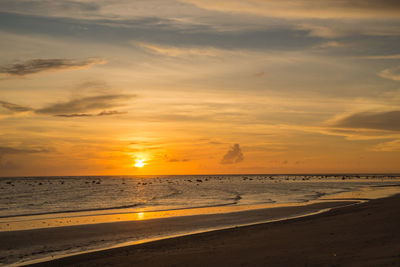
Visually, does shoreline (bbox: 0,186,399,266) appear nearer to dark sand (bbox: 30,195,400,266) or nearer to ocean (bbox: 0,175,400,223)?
dark sand (bbox: 30,195,400,266)

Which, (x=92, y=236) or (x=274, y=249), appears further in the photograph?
(x=92, y=236)

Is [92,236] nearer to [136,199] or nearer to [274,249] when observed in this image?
[274,249]

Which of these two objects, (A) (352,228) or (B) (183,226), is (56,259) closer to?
(B) (183,226)

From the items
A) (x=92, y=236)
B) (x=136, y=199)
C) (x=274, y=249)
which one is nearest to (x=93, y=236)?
(x=92, y=236)

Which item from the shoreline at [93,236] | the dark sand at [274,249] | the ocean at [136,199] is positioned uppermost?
the dark sand at [274,249]

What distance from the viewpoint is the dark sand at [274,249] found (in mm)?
12133

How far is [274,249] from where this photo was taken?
1441 cm

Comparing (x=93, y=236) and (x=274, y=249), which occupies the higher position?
(x=274, y=249)

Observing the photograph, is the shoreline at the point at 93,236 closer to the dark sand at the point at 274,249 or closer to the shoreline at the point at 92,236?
the shoreline at the point at 92,236

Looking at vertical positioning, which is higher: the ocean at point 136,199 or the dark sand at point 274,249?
the dark sand at point 274,249

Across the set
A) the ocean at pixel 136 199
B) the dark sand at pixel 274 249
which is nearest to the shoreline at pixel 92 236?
the dark sand at pixel 274 249

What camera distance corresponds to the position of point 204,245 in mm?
16375

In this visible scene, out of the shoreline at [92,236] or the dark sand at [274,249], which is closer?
the dark sand at [274,249]

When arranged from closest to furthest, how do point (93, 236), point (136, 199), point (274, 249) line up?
1. point (274, 249)
2. point (93, 236)
3. point (136, 199)
